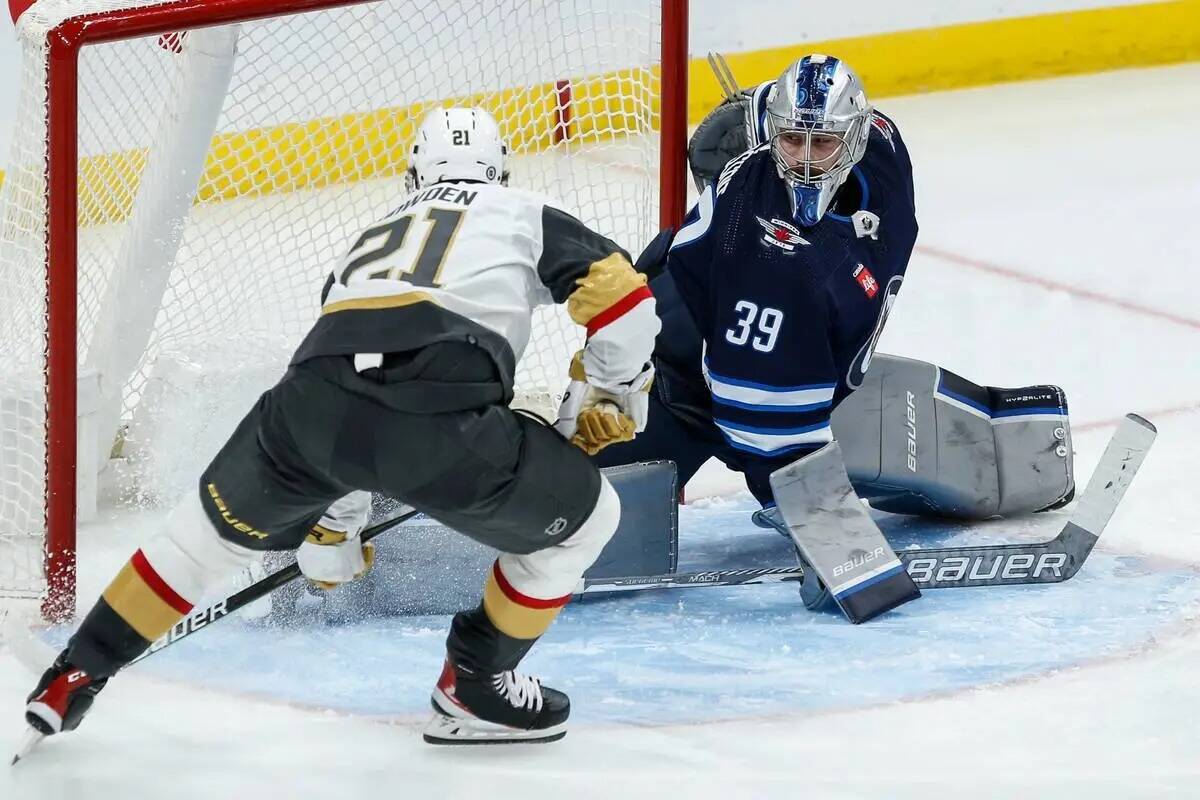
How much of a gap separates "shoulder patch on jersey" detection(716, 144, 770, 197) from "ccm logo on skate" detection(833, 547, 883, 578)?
643 mm

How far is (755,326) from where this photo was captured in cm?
304

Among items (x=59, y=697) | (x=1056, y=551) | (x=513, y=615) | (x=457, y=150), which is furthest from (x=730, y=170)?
(x=59, y=697)

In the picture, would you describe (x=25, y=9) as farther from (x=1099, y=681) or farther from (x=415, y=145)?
(x=1099, y=681)

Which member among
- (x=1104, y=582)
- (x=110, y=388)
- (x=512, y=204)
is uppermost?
(x=512, y=204)

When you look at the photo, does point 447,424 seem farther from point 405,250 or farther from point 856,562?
point 856,562

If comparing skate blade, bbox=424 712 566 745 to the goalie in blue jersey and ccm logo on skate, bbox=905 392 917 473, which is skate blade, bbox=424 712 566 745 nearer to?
the goalie in blue jersey

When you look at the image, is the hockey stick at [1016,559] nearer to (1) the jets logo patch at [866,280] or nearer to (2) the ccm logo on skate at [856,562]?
(2) the ccm logo on skate at [856,562]

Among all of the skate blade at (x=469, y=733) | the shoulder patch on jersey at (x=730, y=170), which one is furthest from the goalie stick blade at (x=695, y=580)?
the shoulder patch on jersey at (x=730, y=170)

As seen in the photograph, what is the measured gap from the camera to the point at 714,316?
3.10 m

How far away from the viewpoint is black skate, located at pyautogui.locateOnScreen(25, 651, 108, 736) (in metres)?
2.49

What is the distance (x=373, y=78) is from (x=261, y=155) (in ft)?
0.89

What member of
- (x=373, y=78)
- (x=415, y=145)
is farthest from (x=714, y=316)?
(x=373, y=78)

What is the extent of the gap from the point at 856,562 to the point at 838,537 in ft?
0.17

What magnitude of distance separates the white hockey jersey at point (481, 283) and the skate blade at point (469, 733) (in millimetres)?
526
